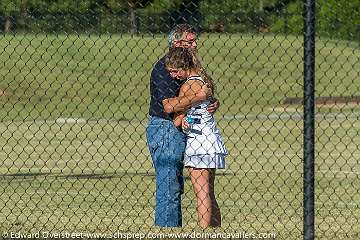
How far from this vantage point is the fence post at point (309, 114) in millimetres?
8797

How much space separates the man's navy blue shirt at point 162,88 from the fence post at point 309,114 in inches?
62.5

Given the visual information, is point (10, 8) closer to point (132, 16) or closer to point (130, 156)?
point (132, 16)

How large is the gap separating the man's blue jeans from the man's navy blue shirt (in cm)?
9

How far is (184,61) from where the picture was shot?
998 cm

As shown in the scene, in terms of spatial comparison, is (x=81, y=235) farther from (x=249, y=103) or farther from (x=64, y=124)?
(x=249, y=103)

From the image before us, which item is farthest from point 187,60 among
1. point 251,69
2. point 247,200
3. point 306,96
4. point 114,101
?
point 251,69

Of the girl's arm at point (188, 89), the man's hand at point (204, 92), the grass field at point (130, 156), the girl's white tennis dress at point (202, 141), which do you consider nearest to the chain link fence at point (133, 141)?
the grass field at point (130, 156)

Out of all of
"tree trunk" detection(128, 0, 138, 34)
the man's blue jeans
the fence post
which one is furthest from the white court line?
the fence post

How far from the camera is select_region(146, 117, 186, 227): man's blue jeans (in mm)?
10125

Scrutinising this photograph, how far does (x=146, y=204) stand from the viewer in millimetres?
12602

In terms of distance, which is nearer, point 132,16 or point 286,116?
point 132,16

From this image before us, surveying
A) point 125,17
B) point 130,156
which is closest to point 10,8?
point 125,17

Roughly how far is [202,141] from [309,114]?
1428mm

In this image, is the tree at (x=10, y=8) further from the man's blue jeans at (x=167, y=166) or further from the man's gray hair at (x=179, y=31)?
the man's blue jeans at (x=167, y=166)
